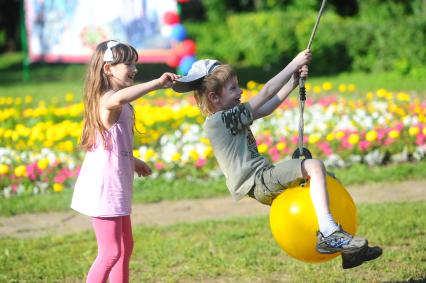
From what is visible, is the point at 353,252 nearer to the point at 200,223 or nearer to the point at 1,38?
the point at 200,223

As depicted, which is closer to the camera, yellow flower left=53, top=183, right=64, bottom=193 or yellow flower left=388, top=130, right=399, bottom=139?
yellow flower left=53, top=183, right=64, bottom=193

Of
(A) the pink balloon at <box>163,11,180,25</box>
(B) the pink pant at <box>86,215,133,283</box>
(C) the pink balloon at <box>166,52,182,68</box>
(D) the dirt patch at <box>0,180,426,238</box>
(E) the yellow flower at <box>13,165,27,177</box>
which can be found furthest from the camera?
(A) the pink balloon at <box>163,11,180,25</box>

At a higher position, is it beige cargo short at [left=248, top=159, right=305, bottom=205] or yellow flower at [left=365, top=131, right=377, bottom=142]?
beige cargo short at [left=248, top=159, right=305, bottom=205]

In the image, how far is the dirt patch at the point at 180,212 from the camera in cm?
677

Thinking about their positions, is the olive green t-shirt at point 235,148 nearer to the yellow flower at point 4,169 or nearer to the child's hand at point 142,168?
the child's hand at point 142,168

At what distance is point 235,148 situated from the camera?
424 cm

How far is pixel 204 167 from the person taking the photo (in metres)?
8.07

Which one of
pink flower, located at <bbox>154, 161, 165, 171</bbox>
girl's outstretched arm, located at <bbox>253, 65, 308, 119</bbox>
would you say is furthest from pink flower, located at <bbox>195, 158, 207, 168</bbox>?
girl's outstretched arm, located at <bbox>253, 65, 308, 119</bbox>

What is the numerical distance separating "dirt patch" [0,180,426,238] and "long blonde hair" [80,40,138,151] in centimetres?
254

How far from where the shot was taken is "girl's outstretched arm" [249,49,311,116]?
4.11 meters

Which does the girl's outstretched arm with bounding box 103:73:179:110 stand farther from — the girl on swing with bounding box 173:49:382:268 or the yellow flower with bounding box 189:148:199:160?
the yellow flower with bounding box 189:148:199:160

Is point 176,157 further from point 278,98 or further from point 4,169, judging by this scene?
point 278,98

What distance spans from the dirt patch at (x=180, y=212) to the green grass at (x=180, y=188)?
3.4 inches

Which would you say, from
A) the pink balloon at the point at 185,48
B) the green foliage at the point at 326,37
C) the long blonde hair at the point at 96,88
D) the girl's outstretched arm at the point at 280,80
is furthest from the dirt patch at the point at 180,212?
the green foliage at the point at 326,37
